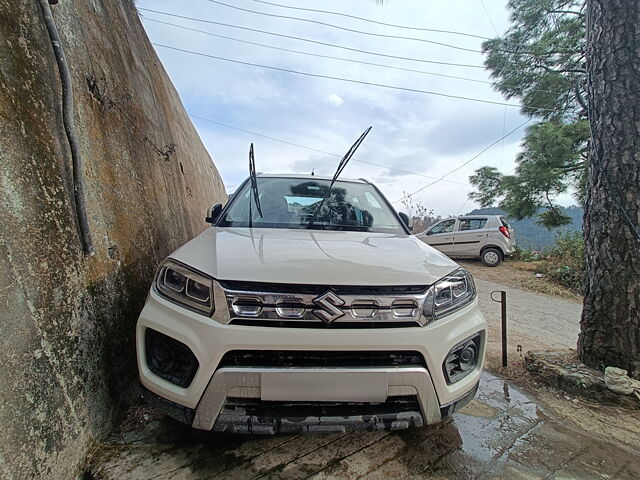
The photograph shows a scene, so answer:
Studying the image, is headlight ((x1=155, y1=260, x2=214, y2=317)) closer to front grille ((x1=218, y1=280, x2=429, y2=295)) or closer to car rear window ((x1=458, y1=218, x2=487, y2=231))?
front grille ((x1=218, y1=280, x2=429, y2=295))

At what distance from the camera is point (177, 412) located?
1384 millimetres

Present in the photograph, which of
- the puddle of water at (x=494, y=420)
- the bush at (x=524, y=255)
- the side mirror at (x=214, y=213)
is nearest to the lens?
the puddle of water at (x=494, y=420)

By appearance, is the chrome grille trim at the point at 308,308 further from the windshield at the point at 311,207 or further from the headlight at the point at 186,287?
the windshield at the point at 311,207

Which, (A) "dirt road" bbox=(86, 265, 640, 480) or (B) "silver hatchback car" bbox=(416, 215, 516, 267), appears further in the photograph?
(B) "silver hatchback car" bbox=(416, 215, 516, 267)

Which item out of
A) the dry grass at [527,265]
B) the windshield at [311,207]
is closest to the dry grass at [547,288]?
the dry grass at [527,265]

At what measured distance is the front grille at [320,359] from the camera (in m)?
1.35

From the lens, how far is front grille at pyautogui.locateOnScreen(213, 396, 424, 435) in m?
1.33

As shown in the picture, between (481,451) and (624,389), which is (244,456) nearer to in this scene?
(481,451)

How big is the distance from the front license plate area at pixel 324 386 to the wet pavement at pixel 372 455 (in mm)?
445

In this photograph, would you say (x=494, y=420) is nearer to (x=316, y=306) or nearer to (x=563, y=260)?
(x=316, y=306)

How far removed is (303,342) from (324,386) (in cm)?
20

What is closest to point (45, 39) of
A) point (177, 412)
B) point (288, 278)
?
point (288, 278)

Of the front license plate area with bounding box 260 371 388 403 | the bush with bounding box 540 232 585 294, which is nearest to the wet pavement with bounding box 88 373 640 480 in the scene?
the front license plate area with bounding box 260 371 388 403

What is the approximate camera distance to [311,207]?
254 centimetres
